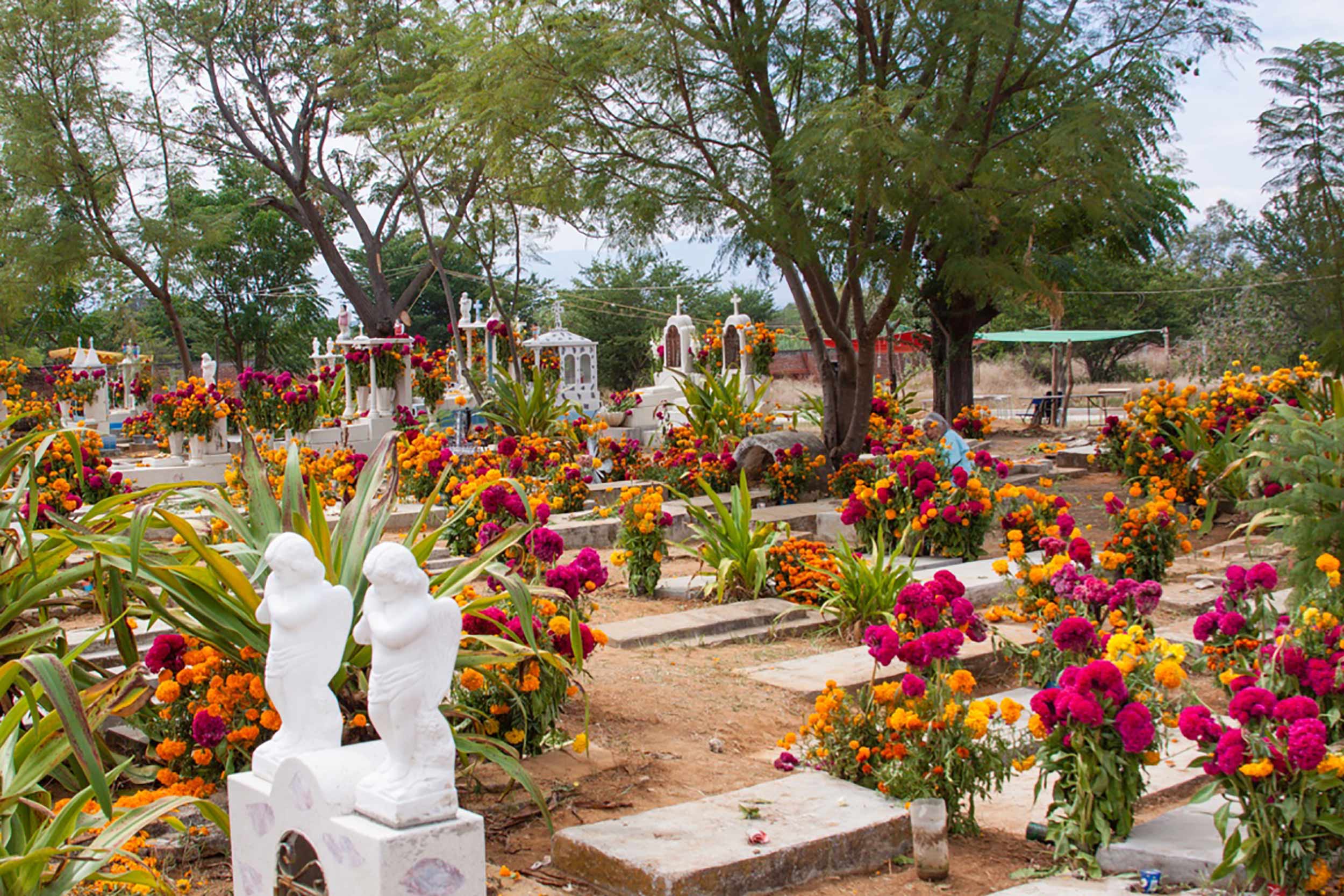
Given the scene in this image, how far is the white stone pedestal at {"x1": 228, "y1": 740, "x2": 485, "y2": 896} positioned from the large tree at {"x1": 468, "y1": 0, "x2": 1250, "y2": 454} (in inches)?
321

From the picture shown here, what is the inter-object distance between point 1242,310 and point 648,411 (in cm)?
1470

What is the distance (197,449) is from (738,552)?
9565 millimetres

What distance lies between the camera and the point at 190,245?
25.7 meters

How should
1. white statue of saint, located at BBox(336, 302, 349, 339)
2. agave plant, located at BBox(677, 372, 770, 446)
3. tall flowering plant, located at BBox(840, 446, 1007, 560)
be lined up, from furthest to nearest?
white statue of saint, located at BBox(336, 302, 349, 339)
agave plant, located at BBox(677, 372, 770, 446)
tall flowering plant, located at BBox(840, 446, 1007, 560)

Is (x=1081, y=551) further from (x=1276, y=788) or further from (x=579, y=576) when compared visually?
(x=579, y=576)

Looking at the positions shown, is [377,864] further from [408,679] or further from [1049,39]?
[1049,39]

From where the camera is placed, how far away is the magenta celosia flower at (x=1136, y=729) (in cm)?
364

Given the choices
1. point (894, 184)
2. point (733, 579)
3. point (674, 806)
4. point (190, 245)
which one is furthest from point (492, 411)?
point (190, 245)

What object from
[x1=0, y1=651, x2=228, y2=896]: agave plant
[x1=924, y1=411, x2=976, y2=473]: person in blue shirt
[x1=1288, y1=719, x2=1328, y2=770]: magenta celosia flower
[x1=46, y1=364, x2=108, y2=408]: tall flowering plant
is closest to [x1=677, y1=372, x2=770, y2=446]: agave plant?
[x1=924, y1=411, x2=976, y2=473]: person in blue shirt

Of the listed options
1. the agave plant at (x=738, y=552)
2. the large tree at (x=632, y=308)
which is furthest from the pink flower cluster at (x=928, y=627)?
the large tree at (x=632, y=308)

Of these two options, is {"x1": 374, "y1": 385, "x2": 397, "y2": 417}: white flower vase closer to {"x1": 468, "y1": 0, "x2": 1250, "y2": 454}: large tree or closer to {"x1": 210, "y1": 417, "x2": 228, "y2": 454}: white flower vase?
{"x1": 210, "y1": 417, "x2": 228, "y2": 454}: white flower vase

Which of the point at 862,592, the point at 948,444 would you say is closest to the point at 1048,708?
the point at 862,592

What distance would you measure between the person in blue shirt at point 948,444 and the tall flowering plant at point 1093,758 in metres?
6.01

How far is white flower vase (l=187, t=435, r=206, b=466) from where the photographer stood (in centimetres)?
1502
